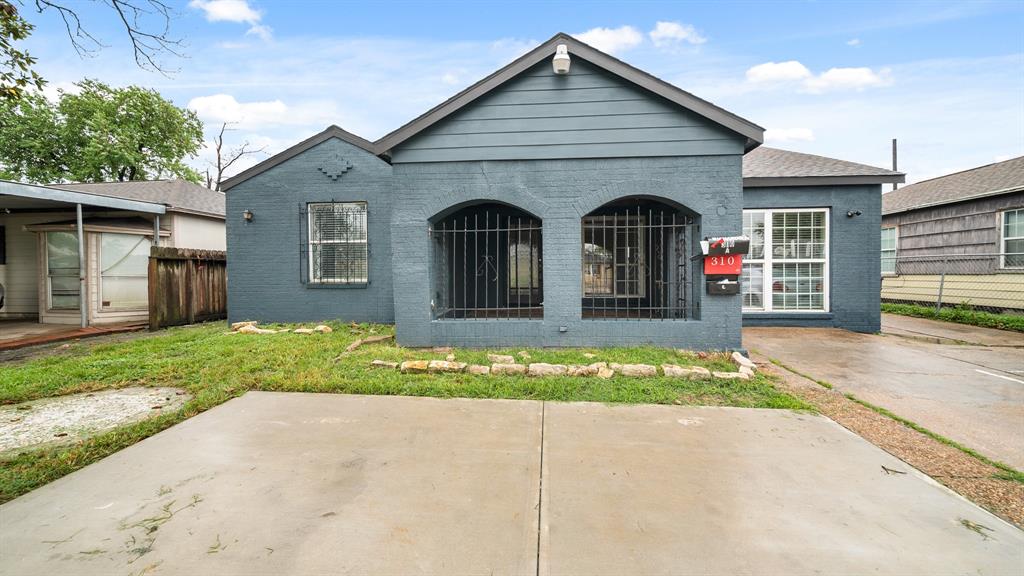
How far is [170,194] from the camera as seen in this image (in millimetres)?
11133

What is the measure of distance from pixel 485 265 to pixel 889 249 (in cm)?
1386

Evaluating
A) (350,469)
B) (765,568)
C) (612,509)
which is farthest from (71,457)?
(765,568)

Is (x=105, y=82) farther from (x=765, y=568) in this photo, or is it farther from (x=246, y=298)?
(x=765, y=568)

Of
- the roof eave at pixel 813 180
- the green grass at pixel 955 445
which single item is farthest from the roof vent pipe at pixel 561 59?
the green grass at pixel 955 445

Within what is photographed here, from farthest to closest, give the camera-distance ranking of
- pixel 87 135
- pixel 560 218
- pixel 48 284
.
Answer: pixel 87 135, pixel 48 284, pixel 560 218

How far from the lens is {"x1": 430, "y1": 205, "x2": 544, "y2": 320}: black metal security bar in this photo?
7505 mm

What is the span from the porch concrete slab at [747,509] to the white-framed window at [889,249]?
13.9 meters

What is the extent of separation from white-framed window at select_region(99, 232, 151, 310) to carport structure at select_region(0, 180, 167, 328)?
0.27 meters

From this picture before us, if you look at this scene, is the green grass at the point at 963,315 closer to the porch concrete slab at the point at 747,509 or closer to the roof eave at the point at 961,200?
the roof eave at the point at 961,200

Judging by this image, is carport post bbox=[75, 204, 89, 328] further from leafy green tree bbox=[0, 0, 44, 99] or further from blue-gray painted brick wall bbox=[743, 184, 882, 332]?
blue-gray painted brick wall bbox=[743, 184, 882, 332]

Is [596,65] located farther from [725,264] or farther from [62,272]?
[62,272]

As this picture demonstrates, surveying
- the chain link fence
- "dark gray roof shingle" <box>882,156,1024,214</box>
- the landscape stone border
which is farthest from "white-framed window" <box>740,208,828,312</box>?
"dark gray roof shingle" <box>882,156,1024,214</box>

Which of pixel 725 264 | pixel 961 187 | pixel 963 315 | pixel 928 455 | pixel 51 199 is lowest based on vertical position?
pixel 928 455

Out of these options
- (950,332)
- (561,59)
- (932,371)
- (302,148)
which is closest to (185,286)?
(302,148)
